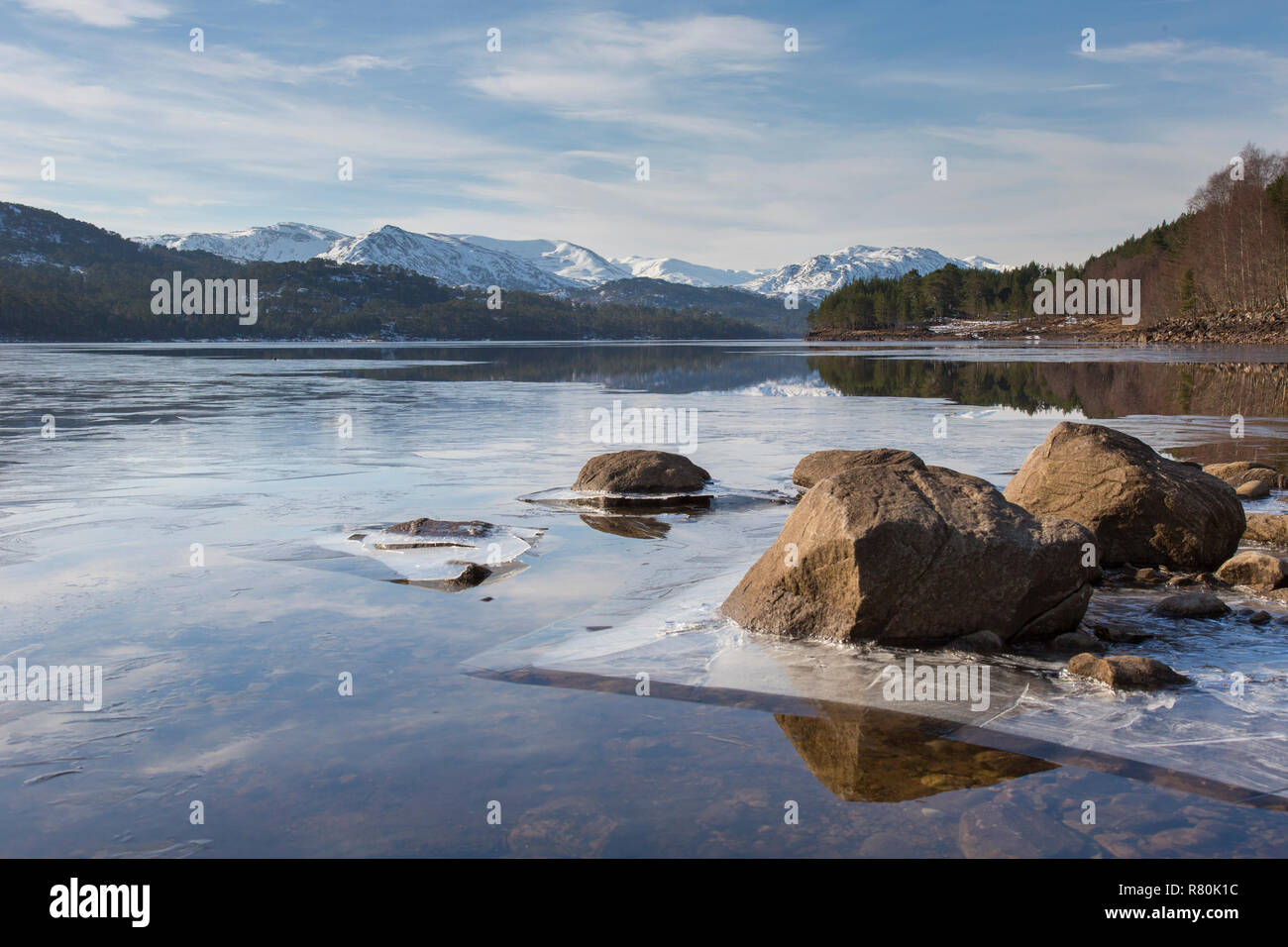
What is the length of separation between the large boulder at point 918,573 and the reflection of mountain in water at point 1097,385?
2190cm

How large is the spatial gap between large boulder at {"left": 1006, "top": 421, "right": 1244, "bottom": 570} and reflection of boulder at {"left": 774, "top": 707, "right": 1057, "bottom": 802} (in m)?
5.67

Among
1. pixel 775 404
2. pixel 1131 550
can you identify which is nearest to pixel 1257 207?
pixel 775 404

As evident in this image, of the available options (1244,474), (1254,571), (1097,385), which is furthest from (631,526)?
(1097,385)

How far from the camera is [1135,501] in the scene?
10.9 metres

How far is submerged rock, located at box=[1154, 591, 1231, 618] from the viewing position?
864 centimetres

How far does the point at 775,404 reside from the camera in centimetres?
3338

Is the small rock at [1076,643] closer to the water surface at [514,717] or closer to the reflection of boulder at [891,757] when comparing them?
the water surface at [514,717]

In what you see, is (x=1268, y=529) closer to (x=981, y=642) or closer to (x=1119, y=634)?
(x=1119, y=634)

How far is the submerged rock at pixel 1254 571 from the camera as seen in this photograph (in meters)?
9.50

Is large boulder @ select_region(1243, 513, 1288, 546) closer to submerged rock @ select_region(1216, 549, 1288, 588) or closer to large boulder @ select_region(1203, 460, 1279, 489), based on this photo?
submerged rock @ select_region(1216, 549, 1288, 588)

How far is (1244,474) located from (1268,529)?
421cm

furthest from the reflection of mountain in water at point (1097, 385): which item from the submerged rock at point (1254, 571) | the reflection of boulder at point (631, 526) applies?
the reflection of boulder at point (631, 526)

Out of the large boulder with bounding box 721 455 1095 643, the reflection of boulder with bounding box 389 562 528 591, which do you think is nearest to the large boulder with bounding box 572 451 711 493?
the reflection of boulder with bounding box 389 562 528 591
